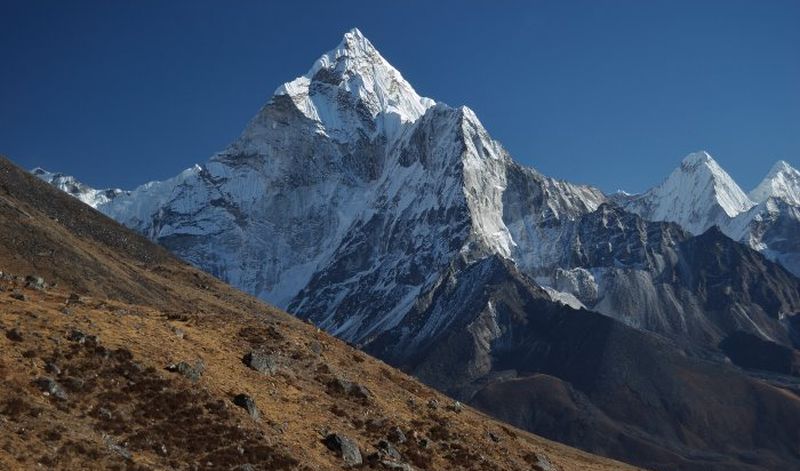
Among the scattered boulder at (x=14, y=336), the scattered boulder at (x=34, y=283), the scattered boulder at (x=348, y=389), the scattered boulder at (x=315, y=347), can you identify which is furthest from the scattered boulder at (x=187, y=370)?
the scattered boulder at (x=34, y=283)

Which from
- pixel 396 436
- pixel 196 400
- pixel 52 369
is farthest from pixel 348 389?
pixel 52 369

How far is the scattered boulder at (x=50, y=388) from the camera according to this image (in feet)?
182

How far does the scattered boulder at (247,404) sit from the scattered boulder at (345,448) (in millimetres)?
4199

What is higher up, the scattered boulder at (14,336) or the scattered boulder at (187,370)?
the scattered boulder at (187,370)

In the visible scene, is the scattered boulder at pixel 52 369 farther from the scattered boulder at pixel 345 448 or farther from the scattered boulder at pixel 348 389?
the scattered boulder at pixel 348 389

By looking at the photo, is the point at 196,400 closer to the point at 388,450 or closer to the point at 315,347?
the point at 388,450

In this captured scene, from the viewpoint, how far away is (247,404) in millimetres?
61219

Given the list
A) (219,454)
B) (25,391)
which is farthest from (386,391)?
(25,391)

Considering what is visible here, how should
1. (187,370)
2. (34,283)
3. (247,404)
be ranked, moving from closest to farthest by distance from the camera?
(247,404) < (187,370) < (34,283)

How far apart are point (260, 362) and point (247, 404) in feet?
25.9

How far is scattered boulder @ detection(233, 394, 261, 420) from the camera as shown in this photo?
6078 cm

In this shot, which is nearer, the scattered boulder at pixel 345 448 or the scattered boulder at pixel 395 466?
the scattered boulder at pixel 345 448

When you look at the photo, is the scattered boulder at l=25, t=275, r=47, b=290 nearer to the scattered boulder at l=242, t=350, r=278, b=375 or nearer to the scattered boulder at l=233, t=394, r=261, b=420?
the scattered boulder at l=242, t=350, r=278, b=375

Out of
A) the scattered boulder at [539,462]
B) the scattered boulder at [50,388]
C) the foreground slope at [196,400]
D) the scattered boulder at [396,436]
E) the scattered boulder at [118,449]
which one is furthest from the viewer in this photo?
the scattered boulder at [539,462]
